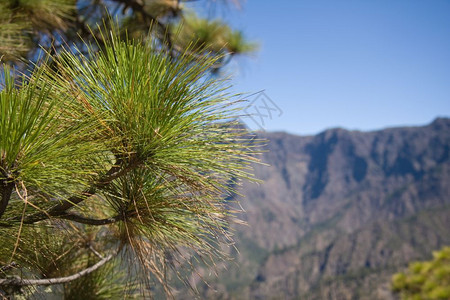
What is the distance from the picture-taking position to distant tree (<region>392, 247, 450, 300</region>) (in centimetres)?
610

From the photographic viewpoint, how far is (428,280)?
6.86m

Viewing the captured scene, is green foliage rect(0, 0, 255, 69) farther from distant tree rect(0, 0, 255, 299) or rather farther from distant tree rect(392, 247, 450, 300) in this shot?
distant tree rect(392, 247, 450, 300)

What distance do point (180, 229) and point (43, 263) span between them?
67 centimetres

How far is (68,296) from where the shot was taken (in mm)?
1776

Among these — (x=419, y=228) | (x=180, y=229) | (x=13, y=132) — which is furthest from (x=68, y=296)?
(x=419, y=228)

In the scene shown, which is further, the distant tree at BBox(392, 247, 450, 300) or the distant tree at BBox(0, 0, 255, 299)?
the distant tree at BBox(392, 247, 450, 300)

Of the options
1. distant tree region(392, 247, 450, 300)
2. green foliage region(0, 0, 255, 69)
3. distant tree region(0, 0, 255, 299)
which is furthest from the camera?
distant tree region(392, 247, 450, 300)

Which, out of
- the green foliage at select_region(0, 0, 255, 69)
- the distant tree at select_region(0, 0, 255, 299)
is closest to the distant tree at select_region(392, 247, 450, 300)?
the green foliage at select_region(0, 0, 255, 69)

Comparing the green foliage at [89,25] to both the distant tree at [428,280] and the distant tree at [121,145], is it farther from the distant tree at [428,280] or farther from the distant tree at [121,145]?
the distant tree at [428,280]

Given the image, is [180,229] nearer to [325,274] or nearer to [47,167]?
[47,167]

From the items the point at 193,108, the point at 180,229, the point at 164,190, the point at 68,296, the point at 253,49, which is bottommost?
the point at 68,296

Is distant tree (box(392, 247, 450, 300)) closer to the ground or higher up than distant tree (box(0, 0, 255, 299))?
closer to the ground

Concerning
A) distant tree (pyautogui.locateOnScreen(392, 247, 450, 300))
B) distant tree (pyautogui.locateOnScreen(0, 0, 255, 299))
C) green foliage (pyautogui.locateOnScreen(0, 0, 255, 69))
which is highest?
green foliage (pyautogui.locateOnScreen(0, 0, 255, 69))

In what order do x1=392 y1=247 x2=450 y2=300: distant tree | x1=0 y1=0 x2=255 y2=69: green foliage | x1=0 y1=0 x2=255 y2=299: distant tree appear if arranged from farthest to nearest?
x1=392 y1=247 x2=450 y2=300: distant tree, x1=0 y1=0 x2=255 y2=69: green foliage, x1=0 y1=0 x2=255 y2=299: distant tree
